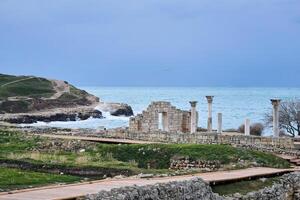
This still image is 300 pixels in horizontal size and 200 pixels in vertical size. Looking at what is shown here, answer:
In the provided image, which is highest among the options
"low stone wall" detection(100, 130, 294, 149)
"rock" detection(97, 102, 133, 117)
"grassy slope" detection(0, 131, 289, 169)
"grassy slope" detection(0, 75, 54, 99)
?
"grassy slope" detection(0, 75, 54, 99)

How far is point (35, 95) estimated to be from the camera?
137125 mm

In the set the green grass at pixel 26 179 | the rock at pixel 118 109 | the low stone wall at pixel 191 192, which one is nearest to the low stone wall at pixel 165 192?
the low stone wall at pixel 191 192

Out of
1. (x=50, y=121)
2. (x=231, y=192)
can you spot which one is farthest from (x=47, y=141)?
(x=50, y=121)

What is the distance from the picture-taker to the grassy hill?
124756 millimetres

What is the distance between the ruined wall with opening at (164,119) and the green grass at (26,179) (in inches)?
902

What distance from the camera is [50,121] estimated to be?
113938mm

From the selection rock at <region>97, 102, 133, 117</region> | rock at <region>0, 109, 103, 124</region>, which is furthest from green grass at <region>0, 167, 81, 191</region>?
rock at <region>97, 102, 133, 117</region>

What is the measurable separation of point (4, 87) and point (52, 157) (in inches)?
4305

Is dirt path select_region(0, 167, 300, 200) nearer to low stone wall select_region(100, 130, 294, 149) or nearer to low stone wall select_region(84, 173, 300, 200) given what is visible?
low stone wall select_region(84, 173, 300, 200)

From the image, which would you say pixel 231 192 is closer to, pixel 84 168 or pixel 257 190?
pixel 257 190

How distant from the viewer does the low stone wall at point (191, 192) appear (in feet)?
63.0

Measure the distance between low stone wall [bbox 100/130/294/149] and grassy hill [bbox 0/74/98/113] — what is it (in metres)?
75.0

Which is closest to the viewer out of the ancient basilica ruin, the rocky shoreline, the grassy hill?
A: the ancient basilica ruin

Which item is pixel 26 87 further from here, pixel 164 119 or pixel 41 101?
pixel 164 119
